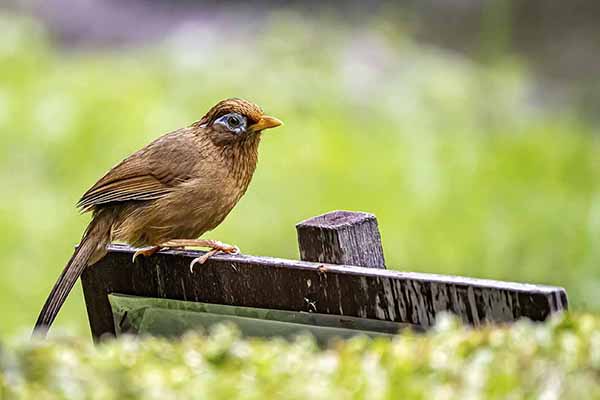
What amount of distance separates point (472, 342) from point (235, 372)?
43 cm

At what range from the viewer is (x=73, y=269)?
3.98 meters

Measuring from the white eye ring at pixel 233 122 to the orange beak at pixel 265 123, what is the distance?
0.04 meters

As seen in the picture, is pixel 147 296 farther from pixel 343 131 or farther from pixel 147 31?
pixel 147 31

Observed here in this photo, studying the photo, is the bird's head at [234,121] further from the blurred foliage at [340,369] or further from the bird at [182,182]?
the blurred foliage at [340,369]

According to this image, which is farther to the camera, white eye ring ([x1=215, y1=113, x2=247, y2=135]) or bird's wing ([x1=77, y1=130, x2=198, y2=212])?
white eye ring ([x1=215, y1=113, x2=247, y2=135])

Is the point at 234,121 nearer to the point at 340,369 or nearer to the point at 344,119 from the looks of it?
the point at 340,369

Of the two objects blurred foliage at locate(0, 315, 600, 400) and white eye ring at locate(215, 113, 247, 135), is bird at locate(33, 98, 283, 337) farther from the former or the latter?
blurred foliage at locate(0, 315, 600, 400)

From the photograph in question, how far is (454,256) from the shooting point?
6.67 metres

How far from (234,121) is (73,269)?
1031 mm

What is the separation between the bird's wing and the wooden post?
148 cm

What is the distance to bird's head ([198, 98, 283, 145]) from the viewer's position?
15.2ft

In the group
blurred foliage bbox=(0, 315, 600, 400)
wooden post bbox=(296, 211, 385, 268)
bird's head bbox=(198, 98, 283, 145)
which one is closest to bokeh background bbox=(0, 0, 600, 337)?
bird's head bbox=(198, 98, 283, 145)

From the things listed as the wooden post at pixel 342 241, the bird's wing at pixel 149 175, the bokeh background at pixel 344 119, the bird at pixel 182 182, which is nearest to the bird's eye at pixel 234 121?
the bird at pixel 182 182

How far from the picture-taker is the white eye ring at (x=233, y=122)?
15.3ft
